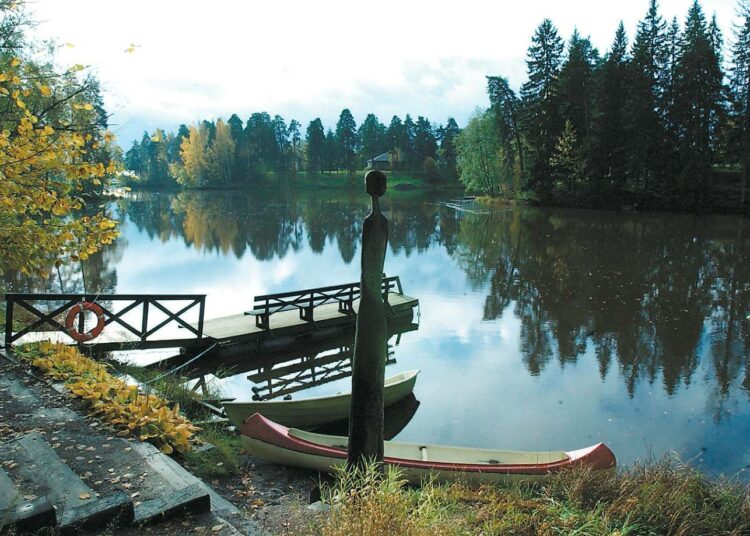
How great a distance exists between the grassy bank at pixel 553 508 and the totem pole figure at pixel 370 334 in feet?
1.76

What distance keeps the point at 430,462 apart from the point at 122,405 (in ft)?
14.6

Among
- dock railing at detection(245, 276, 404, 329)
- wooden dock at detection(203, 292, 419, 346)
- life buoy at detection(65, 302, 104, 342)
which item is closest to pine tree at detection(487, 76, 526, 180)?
dock railing at detection(245, 276, 404, 329)

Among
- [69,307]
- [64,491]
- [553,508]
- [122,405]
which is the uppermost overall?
[69,307]

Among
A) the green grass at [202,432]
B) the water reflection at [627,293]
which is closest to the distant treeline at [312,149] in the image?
the water reflection at [627,293]

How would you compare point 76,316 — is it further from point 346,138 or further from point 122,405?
point 346,138

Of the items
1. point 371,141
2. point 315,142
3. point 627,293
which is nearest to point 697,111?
point 627,293

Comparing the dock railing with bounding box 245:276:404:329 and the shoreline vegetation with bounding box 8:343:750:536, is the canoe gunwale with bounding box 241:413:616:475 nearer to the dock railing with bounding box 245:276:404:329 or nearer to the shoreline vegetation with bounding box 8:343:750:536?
the shoreline vegetation with bounding box 8:343:750:536

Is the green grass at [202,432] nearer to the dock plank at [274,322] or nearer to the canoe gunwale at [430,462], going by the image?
the canoe gunwale at [430,462]

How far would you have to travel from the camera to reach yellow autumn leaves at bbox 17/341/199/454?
7426 mm

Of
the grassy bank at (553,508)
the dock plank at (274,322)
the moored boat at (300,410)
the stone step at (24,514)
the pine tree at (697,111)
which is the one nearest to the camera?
the stone step at (24,514)

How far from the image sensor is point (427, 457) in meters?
8.61

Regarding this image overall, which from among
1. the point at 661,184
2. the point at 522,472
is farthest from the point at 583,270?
the point at 661,184

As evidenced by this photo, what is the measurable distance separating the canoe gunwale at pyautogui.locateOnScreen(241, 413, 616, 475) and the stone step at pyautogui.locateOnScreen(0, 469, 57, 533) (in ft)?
13.6

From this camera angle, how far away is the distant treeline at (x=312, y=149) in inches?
4013
